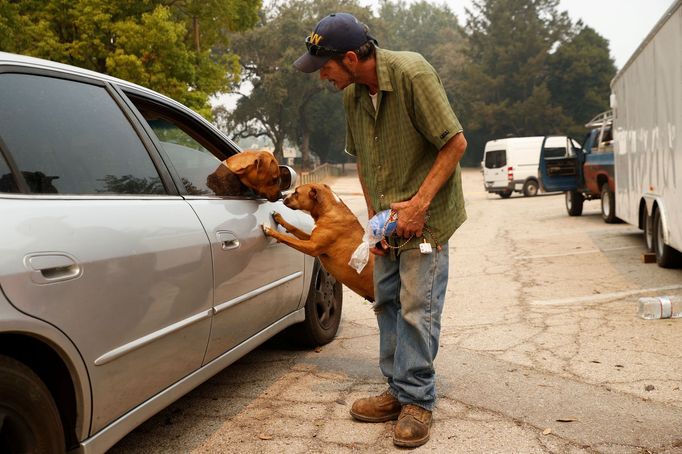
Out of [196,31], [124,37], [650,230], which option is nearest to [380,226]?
[650,230]

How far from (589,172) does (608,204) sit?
3.28ft

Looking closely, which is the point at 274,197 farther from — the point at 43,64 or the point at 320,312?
the point at 43,64

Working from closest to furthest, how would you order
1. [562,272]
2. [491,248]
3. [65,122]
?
[65,122] < [562,272] < [491,248]

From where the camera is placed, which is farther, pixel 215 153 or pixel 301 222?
pixel 301 222

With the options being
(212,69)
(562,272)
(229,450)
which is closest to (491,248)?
(562,272)

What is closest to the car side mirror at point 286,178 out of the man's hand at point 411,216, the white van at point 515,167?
the man's hand at point 411,216

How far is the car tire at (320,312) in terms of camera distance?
473 cm

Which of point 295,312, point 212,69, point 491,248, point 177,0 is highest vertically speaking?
point 177,0

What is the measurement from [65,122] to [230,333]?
131 cm

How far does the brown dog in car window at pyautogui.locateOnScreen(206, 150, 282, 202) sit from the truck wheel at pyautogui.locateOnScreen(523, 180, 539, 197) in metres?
24.0

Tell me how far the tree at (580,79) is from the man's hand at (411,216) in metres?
61.4

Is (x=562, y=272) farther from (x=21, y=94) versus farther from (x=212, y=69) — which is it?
(x=212, y=69)

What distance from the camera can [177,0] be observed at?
1941 centimetres

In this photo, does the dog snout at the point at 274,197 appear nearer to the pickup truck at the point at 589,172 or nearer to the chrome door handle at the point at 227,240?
the chrome door handle at the point at 227,240
